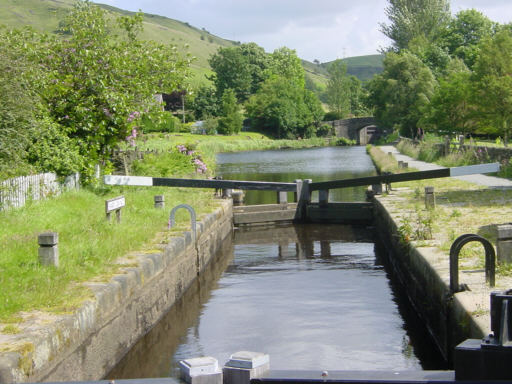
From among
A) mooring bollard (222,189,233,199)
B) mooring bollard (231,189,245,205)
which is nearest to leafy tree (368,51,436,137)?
mooring bollard (231,189,245,205)

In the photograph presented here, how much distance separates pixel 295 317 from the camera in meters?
10.5

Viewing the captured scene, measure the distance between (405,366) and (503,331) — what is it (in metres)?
4.28

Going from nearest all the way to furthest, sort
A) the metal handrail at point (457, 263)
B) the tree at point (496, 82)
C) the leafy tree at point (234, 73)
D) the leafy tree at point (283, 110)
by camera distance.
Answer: the metal handrail at point (457, 263), the tree at point (496, 82), the leafy tree at point (283, 110), the leafy tree at point (234, 73)

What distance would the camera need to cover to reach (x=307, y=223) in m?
21.2

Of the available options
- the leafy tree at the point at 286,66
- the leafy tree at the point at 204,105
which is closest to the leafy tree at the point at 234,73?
the leafy tree at the point at 286,66

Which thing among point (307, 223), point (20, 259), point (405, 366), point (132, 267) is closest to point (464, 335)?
point (405, 366)

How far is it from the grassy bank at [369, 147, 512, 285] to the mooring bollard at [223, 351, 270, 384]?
455 centimetres

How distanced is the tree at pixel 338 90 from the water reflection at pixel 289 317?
322 feet

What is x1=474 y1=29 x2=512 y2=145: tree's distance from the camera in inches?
918

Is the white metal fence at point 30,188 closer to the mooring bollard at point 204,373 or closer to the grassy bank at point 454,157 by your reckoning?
the mooring bollard at point 204,373

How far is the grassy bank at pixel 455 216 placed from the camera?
1012 centimetres

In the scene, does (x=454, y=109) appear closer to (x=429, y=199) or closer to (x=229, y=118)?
(x=429, y=199)

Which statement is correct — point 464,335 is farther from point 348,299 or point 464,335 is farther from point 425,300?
point 348,299

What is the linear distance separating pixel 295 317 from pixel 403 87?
5315 centimetres
